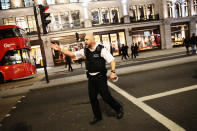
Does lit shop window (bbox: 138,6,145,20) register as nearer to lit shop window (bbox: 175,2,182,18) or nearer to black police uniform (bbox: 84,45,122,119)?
lit shop window (bbox: 175,2,182,18)

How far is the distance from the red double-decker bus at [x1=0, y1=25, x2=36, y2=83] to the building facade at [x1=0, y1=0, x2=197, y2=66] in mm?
9455

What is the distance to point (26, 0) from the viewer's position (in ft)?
70.8

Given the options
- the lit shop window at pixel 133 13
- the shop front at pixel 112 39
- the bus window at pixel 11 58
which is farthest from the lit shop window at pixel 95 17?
the bus window at pixel 11 58

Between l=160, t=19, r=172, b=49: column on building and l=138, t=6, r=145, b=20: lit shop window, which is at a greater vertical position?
l=138, t=6, r=145, b=20: lit shop window

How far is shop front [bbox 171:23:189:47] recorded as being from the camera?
24906 millimetres

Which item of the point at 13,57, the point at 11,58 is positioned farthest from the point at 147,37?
the point at 11,58

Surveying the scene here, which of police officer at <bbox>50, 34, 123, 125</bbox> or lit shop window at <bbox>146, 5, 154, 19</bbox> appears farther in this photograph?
lit shop window at <bbox>146, 5, 154, 19</bbox>

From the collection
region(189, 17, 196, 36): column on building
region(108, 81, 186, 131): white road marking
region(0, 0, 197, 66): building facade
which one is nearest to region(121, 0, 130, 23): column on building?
region(0, 0, 197, 66): building facade

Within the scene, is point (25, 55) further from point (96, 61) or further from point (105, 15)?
point (105, 15)

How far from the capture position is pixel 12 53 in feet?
38.5

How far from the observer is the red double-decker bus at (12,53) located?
11.6m

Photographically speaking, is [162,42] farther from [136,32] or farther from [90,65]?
[90,65]

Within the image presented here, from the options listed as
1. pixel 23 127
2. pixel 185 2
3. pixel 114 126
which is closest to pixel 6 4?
pixel 23 127

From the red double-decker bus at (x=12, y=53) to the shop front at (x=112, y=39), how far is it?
12703 mm
